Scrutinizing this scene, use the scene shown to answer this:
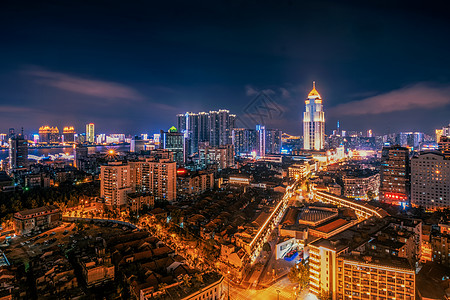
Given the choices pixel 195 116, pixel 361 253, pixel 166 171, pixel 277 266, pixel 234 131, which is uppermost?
pixel 195 116

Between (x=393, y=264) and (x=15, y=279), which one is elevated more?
(x=393, y=264)

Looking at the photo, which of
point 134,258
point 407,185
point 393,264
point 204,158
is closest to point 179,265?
point 134,258

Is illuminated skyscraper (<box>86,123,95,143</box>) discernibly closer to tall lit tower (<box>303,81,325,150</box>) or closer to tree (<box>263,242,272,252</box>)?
tall lit tower (<box>303,81,325,150</box>)

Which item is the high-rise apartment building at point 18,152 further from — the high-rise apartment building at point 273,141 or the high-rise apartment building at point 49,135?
the high-rise apartment building at point 49,135

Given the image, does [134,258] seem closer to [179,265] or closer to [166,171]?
[179,265]

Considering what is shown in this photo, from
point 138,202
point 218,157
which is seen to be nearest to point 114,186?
point 138,202

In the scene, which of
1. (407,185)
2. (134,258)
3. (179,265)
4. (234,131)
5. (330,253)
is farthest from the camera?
(234,131)
